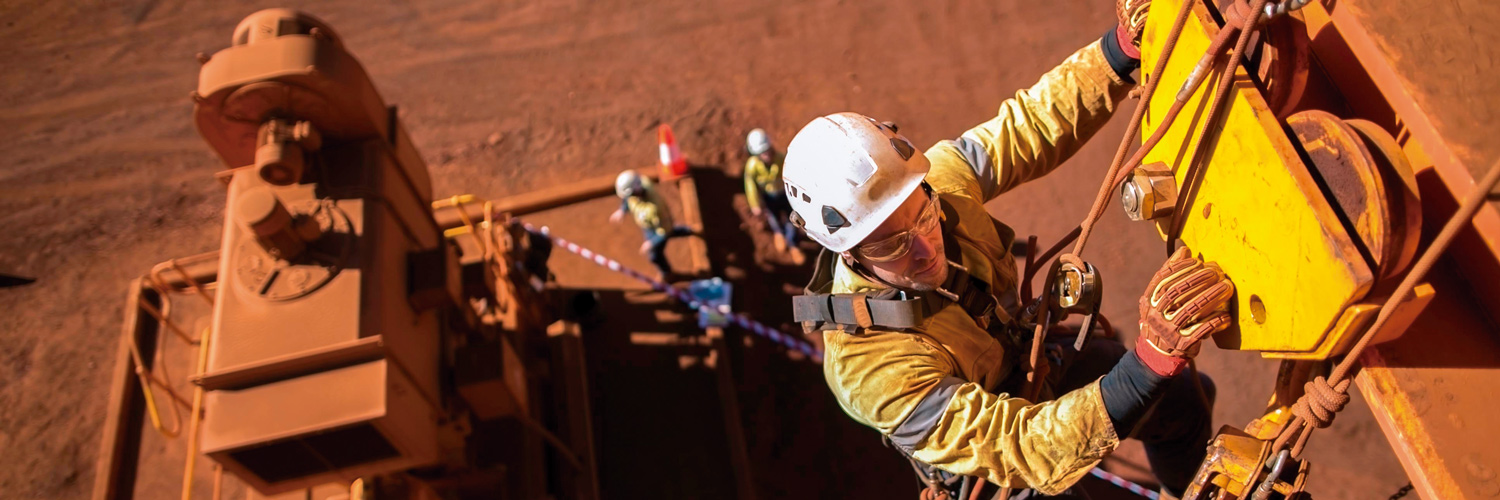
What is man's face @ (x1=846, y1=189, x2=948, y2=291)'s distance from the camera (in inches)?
138

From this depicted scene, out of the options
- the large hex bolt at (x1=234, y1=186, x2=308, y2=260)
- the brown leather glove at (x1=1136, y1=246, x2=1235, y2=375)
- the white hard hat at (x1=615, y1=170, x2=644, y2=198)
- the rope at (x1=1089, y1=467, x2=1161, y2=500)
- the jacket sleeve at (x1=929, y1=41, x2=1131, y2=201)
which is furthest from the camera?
the white hard hat at (x1=615, y1=170, x2=644, y2=198)

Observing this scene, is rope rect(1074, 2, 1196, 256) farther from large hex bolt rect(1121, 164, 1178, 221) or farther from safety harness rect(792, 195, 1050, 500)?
safety harness rect(792, 195, 1050, 500)

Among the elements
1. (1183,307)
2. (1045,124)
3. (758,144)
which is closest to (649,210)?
(758,144)

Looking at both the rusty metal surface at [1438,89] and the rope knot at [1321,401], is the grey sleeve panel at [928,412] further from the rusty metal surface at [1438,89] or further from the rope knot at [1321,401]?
the rusty metal surface at [1438,89]

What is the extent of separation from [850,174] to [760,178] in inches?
157

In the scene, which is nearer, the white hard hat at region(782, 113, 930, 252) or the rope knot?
the rope knot

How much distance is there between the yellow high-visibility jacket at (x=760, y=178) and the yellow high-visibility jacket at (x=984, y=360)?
325 centimetres

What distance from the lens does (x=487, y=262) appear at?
6.61m

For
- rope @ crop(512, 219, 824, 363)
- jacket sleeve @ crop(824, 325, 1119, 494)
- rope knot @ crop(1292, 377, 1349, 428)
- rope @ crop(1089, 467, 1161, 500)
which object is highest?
rope @ crop(512, 219, 824, 363)

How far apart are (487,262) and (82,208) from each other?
5421 millimetres

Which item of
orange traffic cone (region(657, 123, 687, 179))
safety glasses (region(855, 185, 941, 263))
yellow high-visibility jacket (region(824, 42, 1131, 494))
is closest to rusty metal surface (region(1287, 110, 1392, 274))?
yellow high-visibility jacket (region(824, 42, 1131, 494))

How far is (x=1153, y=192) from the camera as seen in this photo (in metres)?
2.96

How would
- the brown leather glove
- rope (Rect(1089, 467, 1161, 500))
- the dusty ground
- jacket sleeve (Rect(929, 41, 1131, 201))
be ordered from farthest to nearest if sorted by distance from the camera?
the dusty ground → rope (Rect(1089, 467, 1161, 500)) → jacket sleeve (Rect(929, 41, 1131, 201)) → the brown leather glove

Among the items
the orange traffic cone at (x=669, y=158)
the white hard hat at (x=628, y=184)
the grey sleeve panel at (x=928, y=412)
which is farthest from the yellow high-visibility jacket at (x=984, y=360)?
the orange traffic cone at (x=669, y=158)
